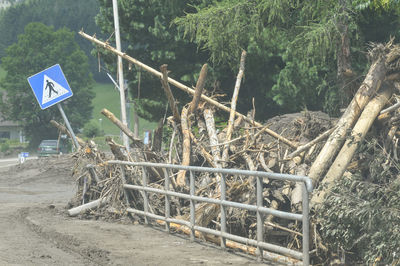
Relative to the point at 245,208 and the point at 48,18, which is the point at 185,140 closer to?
the point at 245,208

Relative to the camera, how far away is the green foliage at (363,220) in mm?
8547

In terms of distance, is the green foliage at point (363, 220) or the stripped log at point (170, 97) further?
the stripped log at point (170, 97)

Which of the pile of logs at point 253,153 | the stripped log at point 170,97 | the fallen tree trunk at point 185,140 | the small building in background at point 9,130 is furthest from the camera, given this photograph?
the small building in background at point 9,130

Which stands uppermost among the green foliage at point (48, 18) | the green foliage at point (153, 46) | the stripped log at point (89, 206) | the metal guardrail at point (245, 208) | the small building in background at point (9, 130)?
the green foliage at point (48, 18)

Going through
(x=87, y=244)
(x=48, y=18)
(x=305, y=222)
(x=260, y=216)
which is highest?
(x=48, y=18)

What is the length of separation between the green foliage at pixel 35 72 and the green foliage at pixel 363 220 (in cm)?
8086

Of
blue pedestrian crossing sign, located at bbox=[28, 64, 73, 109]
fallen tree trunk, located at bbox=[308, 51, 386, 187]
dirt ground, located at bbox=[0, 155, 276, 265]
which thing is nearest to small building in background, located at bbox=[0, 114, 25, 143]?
blue pedestrian crossing sign, located at bbox=[28, 64, 73, 109]

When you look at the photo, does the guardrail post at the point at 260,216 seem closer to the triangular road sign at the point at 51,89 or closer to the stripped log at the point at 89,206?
the stripped log at the point at 89,206

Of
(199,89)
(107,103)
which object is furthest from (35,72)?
(199,89)

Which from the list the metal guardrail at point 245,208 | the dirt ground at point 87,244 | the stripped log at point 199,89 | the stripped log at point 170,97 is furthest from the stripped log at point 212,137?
the dirt ground at point 87,244

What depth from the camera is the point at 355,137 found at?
11.3m

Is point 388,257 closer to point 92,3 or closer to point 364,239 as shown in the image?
point 364,239

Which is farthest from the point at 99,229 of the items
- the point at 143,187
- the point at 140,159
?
the point at 140,159

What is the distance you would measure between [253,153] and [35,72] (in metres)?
82.9
